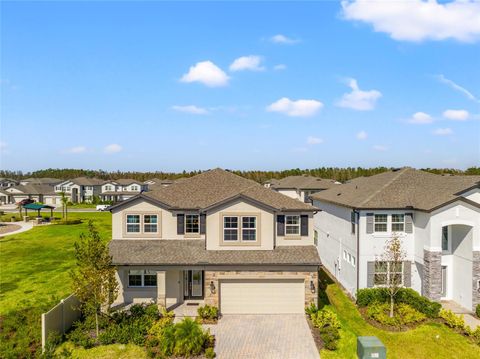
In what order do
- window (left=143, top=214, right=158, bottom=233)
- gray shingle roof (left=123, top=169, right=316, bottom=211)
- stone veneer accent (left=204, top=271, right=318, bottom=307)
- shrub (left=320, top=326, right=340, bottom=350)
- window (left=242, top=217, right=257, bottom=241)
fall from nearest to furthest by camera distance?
1. shrub (left=320, top=326, right=340, bottom=350)
2. stone veneer accent (left=204, top=271, right=318, bottom=307)
3. window (left=242, top=217, right=257, bottom=241)
4. gray shingle roof (left=123, top=169, right=316, bottom=211)
5. window (left=143, top=214, right=158, bottom=233)

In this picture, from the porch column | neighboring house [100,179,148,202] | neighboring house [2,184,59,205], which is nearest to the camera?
the porch column

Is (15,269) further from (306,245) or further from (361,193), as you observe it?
(361,193)

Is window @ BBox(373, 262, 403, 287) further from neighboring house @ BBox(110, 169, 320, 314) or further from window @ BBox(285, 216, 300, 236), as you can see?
window @ BBox(285, 216, 300, 236)

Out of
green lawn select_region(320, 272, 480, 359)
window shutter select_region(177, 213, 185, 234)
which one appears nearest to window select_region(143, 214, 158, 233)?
window shutter select_region(177, 213, 185, 234)

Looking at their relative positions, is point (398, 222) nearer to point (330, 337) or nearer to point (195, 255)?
point (330, 337)

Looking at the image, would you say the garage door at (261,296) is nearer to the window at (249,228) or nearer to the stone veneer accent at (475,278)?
the window at (249,228)

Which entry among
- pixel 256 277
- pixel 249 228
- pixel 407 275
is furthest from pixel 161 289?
pixel 407 275

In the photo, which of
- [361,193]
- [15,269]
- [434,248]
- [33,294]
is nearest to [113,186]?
[15,269]
